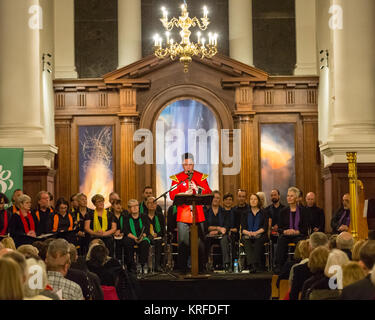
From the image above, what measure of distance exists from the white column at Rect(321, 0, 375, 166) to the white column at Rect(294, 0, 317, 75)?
105 inches

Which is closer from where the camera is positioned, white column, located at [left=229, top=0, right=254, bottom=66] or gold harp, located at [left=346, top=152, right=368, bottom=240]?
gold harp, located at [left=346, top=152, right=368, bottom=240]

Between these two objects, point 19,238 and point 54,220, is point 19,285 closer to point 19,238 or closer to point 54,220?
point 19,238

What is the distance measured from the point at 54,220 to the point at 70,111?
18.6ft

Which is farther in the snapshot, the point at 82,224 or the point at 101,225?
the point at 82,224

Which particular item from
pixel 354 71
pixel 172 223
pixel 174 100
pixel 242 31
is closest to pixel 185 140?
pixel 174 100

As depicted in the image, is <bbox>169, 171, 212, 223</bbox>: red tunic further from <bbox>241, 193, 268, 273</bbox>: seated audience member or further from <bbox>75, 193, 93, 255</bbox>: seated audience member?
<bbox>75, 193, 93, 255</bbox>: seated audience member

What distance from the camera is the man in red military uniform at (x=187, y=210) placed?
11.7 meters

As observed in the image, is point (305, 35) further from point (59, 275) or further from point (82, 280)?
point (59, 275)

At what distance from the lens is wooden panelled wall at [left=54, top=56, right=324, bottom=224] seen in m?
18.0

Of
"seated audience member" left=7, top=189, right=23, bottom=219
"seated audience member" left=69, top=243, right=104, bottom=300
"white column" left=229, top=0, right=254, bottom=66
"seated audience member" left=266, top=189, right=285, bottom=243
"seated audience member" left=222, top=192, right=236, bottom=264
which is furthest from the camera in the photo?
"white column" left=229, top=0, right=254, bottom=66

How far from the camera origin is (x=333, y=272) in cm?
670

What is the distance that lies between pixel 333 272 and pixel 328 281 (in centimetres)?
10

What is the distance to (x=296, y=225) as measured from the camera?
13.4m

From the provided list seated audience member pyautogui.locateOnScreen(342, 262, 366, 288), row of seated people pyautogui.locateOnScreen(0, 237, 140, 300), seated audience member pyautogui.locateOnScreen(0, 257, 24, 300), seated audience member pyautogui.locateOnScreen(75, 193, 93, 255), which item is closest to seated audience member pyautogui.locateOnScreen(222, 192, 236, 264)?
seated audience member pyautogui.locateOnScreen(75, 193, 93, 255)
